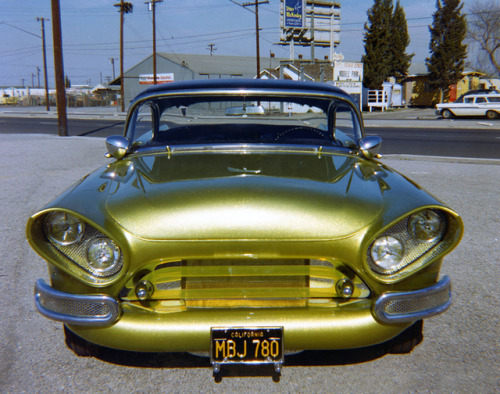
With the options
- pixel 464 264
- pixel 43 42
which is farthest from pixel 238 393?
pixel 43 42

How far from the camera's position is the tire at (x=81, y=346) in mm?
2311

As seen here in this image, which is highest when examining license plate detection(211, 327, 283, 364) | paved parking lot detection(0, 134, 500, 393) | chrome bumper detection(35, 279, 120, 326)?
chrome bumper detection(35, 279, 120, 326)

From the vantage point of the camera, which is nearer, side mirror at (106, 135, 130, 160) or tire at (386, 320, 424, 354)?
tire at (386, 320, 424, 354)

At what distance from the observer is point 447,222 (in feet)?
7.00

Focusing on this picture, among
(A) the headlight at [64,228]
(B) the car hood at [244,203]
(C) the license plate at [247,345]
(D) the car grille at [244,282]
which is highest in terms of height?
(B) the car hood at [244,203]

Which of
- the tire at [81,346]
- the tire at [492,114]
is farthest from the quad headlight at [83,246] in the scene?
the tire at [492,114]

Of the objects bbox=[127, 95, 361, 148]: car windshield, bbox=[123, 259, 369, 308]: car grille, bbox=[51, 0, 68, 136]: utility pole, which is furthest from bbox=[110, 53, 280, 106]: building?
bbox=[123, 259, 369, 308]: car grille

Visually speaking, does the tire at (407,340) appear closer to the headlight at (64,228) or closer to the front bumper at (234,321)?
the front bumper at (234,321)

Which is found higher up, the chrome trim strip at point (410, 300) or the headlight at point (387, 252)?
the headlight at point (387, 252)

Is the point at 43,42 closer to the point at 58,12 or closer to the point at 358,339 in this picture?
the point at 58,12

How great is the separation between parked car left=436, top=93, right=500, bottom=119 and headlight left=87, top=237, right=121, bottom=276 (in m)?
27.6

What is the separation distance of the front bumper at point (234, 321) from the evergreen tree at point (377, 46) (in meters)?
45.9

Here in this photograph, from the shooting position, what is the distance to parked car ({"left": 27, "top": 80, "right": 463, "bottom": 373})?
77.4 inches

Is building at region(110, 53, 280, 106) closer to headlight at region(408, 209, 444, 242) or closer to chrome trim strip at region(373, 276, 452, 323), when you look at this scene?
headlight at region(408, 209, 444, 242)
